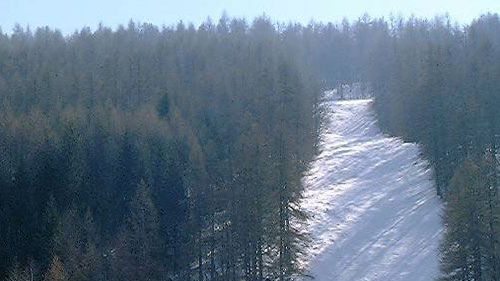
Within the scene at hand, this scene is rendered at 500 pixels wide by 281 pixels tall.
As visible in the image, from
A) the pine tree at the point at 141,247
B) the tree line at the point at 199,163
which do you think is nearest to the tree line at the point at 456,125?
the tree line at the point at 199,163

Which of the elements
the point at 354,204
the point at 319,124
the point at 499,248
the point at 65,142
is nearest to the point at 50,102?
the point at 65,142

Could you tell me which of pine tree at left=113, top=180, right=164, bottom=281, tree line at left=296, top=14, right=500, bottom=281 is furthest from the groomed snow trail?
pine tree at left=113, top=180, right=164, bottom=281

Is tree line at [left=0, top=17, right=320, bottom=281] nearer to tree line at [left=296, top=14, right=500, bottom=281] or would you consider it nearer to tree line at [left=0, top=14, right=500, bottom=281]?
tree line at [left=0, top=14, right=500, bottom=281]

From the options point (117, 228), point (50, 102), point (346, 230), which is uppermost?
point (50, 102)

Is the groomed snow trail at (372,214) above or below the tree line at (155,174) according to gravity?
below

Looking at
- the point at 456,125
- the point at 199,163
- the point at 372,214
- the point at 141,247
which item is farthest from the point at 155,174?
the point at 456,125

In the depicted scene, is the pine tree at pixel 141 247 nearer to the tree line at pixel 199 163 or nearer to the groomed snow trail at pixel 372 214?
the tree line at pixel 199 163

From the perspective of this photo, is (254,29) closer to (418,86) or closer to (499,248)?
(418,86)

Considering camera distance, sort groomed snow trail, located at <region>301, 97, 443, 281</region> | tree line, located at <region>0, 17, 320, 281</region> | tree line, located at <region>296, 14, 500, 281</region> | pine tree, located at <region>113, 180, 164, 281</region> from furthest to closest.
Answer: groomed snow trail, located at <region>301, 97, 443, 281</region>, tree line, located at <region>0, 17, 320, 281</region>, pine tree, located at <region>113, 180, 164, 281</region>, tree line, located at <region>296, 14, 500, 281</region>

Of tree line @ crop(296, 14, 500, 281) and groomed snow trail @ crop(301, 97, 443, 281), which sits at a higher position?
tree line @ crop(296, 14, 500, 281)
